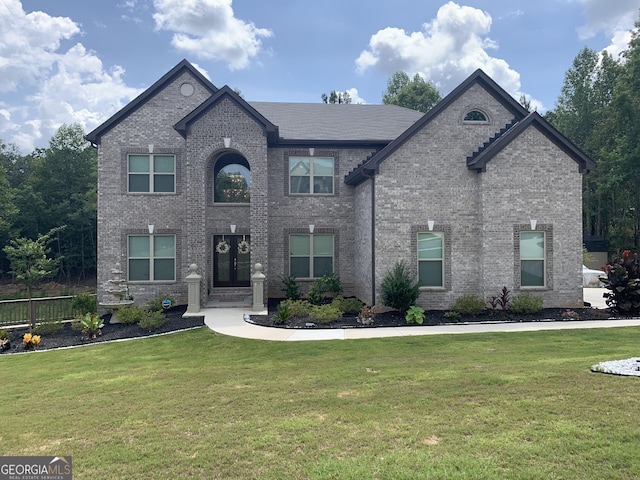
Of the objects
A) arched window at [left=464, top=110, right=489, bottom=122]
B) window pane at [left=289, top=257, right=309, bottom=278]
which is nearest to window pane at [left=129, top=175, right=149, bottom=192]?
window pane at [left=289, top=257, right=309, bottom=278]

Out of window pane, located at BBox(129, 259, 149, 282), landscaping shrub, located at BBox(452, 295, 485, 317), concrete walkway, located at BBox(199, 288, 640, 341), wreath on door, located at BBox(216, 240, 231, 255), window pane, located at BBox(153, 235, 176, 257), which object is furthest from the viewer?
wreath on door, located at BBox(216, 240, 231, 255)

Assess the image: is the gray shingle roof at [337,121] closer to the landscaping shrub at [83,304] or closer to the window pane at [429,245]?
the window pane at [429,245]

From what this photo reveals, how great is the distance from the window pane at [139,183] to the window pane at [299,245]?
616 centimetres

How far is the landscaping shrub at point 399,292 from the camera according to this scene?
1221 centimetres

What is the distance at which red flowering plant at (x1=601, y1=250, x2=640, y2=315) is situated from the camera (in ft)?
39.3

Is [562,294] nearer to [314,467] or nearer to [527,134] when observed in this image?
[527,134]

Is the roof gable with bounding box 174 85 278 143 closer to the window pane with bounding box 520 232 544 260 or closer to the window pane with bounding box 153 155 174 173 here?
the window pane with bounding box 153 155 174 173

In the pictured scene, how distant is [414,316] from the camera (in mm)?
11609

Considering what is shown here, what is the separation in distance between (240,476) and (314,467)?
71 centimetres

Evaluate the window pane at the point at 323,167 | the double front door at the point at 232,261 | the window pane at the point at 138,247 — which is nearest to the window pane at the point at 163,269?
the window pane at the point at 138,247

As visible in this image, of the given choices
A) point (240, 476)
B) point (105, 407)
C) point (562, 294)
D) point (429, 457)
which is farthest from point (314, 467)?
point (562, 294)

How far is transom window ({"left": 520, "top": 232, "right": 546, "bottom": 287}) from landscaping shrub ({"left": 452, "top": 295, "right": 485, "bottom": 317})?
1.96 meters

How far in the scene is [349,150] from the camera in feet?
52.5

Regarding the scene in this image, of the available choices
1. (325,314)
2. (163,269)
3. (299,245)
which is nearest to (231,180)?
(299,245)
